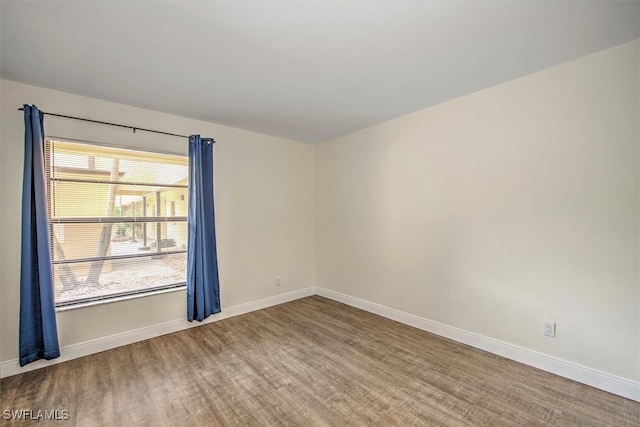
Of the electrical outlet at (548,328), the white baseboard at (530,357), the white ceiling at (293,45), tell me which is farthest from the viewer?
the electrical outlet at (548,328)

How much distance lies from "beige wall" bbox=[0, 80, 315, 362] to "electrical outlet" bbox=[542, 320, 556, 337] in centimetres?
304

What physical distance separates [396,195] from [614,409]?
→ 2.43 meters

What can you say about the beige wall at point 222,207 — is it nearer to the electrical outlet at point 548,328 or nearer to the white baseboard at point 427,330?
the white baseboard at point 427,330

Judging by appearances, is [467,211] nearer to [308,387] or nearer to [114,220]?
[308,387]

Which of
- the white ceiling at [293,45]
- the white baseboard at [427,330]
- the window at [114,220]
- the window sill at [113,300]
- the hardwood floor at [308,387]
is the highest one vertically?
the white ceiling at [293,45]

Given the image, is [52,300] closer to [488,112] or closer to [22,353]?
[22,353]

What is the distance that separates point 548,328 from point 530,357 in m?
0.31

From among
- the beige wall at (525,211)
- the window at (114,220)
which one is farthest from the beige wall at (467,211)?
the window at (114,220)

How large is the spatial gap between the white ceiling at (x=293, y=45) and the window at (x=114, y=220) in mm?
650

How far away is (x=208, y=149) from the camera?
3295mm

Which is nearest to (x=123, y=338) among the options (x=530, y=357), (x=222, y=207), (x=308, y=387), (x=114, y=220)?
(x=114, y=220)

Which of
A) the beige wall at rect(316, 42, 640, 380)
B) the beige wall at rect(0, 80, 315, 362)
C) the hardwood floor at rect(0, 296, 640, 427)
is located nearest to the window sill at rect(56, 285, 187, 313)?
→ the beige wall at rect(0, 80, 315, 362)

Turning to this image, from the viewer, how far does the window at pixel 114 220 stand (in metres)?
2.54

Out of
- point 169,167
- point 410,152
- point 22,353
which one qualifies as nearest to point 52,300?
point 22,353
